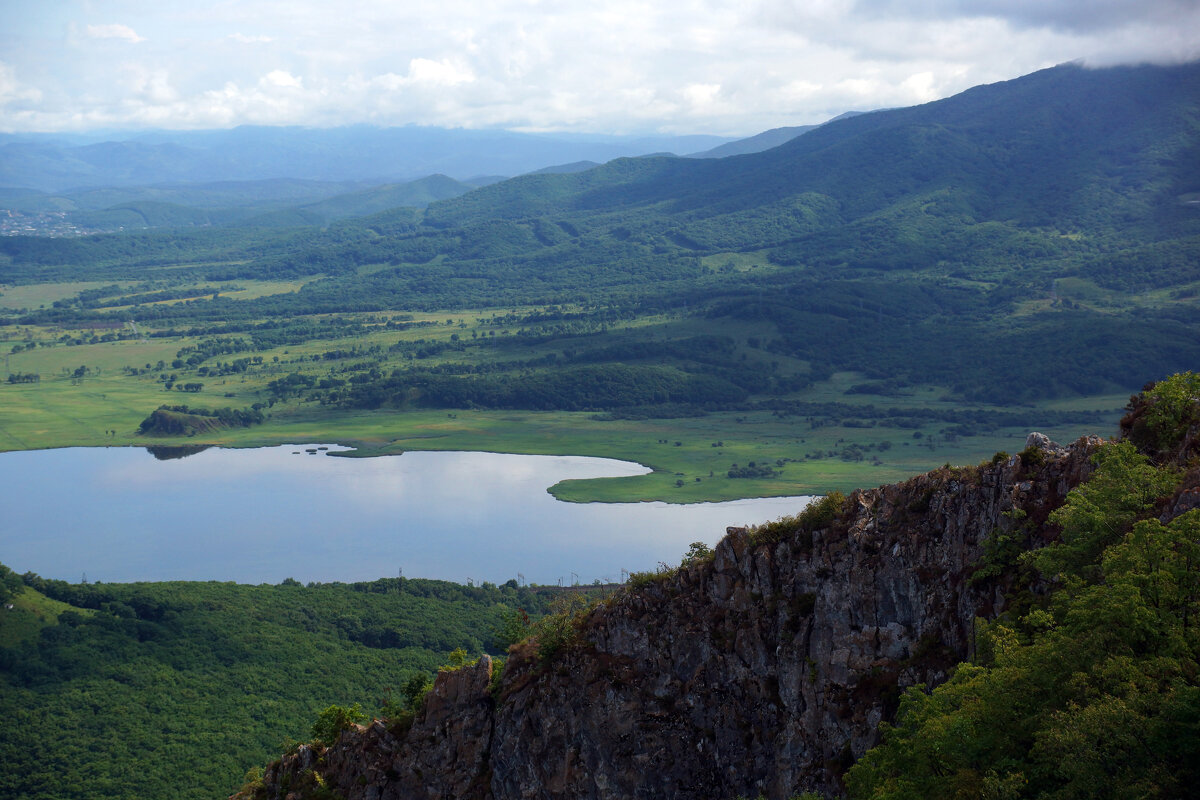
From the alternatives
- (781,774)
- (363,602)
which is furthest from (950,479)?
(363,602)

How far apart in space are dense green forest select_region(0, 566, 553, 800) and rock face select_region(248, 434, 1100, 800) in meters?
12.8

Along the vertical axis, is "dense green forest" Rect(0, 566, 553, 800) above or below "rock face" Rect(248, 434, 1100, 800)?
below

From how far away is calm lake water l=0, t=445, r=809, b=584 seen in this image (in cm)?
8006

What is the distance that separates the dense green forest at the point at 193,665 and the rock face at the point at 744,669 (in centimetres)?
1279

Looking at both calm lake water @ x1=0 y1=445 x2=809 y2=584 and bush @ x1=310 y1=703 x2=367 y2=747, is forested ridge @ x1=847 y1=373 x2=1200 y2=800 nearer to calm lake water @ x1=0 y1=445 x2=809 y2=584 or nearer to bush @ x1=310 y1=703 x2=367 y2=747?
bush @ x1=310 y1=703 x2=367 y2=747

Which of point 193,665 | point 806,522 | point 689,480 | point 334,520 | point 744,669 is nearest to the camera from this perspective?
point 744,669

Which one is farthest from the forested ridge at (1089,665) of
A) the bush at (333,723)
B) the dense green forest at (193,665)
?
the dense green forest at (193,665)

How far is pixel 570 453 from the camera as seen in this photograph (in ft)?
365

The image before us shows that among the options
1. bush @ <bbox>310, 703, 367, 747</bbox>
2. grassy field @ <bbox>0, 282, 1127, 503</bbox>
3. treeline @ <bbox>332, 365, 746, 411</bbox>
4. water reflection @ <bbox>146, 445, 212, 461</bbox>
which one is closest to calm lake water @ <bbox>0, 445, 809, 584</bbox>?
water reflection @ <bbox>146, 445, 212, 461</bbox>

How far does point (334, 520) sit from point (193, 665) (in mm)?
33596

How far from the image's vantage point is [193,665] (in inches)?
2267

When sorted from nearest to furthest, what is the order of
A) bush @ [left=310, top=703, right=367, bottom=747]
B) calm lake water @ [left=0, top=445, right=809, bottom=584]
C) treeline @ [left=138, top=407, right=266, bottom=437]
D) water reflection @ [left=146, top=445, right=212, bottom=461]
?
bush @ [left=310, top=703, right=367, bottom=747] < calm lake water @ [left=0, top=445, right=809, bottom=584] < water reflection @ [left=146, top=445, right=212, bottom=461] < treeline @ [left=138, top=407, right=266, bottom=437]

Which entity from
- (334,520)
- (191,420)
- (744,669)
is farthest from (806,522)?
(191,420)

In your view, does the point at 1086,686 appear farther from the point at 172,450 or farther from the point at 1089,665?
the point at 172,450
